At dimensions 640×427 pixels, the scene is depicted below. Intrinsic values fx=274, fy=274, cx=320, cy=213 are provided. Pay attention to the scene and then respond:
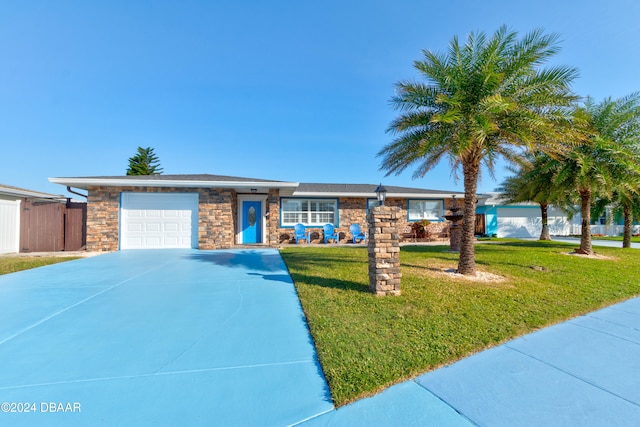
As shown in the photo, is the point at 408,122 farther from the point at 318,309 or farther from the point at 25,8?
the point at 25,8

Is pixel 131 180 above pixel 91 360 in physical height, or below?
above

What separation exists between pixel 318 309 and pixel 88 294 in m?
4.49

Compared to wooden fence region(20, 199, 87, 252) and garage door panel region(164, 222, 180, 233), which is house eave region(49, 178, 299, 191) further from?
garage door panel region(164, 222, 180, 233)

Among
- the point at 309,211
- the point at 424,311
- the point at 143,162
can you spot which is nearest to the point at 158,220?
the point at 309,211

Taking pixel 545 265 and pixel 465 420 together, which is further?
pixel 545 265

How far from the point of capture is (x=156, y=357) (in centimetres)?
295

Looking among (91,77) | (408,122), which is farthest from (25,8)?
(408,122)

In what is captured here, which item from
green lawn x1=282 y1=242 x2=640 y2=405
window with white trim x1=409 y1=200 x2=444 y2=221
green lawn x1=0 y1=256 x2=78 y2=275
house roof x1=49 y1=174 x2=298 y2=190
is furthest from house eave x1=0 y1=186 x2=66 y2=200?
window with white trim x1=409 y1=200 x2=444 y2=221

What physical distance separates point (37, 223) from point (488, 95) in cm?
1687

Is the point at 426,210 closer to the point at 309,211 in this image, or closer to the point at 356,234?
the point at 356,234

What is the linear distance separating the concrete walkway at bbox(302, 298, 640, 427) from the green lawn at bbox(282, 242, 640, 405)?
164 mm

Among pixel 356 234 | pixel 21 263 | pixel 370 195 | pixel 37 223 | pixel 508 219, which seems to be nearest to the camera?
pixel 21 263

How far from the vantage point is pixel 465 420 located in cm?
206

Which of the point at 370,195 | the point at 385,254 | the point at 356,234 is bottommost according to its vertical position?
the point at 356,234
